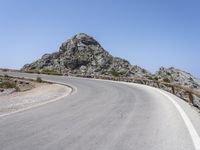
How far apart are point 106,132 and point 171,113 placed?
15.5ft

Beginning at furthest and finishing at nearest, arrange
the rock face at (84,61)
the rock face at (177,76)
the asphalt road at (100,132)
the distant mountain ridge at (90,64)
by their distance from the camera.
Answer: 1. the rock face at (84,61)
2. the distant mountain ridge at (90,64)
3. the rock face at (177,76)
4. the asphalt road at (100,132)

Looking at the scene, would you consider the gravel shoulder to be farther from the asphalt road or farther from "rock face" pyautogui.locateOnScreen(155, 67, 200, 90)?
"rock face" pyautogui.locateOnScreen(155, 67, 200, 90)

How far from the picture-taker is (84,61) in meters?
71.8

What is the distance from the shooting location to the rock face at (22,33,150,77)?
66.7 m

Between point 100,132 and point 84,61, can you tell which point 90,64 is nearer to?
point 84,61

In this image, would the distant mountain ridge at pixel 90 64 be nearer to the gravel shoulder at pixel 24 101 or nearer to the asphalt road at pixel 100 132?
the gravel shoulder at pixel 24 101

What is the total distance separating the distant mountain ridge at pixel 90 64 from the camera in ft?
208

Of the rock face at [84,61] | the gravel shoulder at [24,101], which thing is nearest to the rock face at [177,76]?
the rock face at [84,61]

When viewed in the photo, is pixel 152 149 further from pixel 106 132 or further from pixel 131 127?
pixel 131 127

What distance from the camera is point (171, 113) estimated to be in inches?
482

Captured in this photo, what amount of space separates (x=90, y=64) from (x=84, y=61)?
2.01 meters

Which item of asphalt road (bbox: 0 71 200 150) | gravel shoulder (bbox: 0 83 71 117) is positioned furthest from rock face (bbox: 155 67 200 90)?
asphalt road (bbox: 0 71 200 150)

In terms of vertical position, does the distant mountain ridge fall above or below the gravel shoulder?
above

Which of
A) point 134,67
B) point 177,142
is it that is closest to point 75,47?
point 134,67
